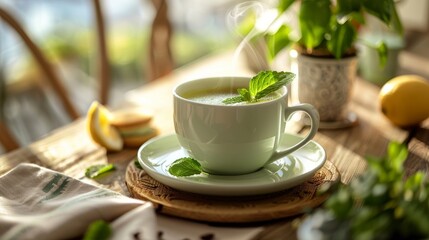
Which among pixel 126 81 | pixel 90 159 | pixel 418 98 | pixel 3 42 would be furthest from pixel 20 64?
pixel 418 98

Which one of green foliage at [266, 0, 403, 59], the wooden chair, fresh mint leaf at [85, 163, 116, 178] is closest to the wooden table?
fresh mint leaf at [85, 163, 116, 178]

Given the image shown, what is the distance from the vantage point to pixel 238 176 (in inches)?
34.5

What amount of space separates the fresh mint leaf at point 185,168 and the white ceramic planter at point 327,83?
0.38 metres

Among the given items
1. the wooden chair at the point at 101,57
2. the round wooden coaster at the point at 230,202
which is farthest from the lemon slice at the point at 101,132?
the wooden chair at the point at 101,57

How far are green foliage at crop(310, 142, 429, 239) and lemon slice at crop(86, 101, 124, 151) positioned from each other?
1.68 feet

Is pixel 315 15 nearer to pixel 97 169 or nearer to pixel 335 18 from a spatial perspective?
pixel 335 18

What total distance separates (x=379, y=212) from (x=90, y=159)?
57 cm

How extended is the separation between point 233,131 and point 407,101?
0.45 m

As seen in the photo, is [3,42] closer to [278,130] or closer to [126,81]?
[126,81]

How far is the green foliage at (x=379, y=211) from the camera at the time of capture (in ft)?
2.00

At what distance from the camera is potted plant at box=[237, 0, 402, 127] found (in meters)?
1.05

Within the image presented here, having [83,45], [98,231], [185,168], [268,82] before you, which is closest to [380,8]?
[268,82]

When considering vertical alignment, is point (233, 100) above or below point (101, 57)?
above

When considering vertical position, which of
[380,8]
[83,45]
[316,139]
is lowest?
[83,45]
